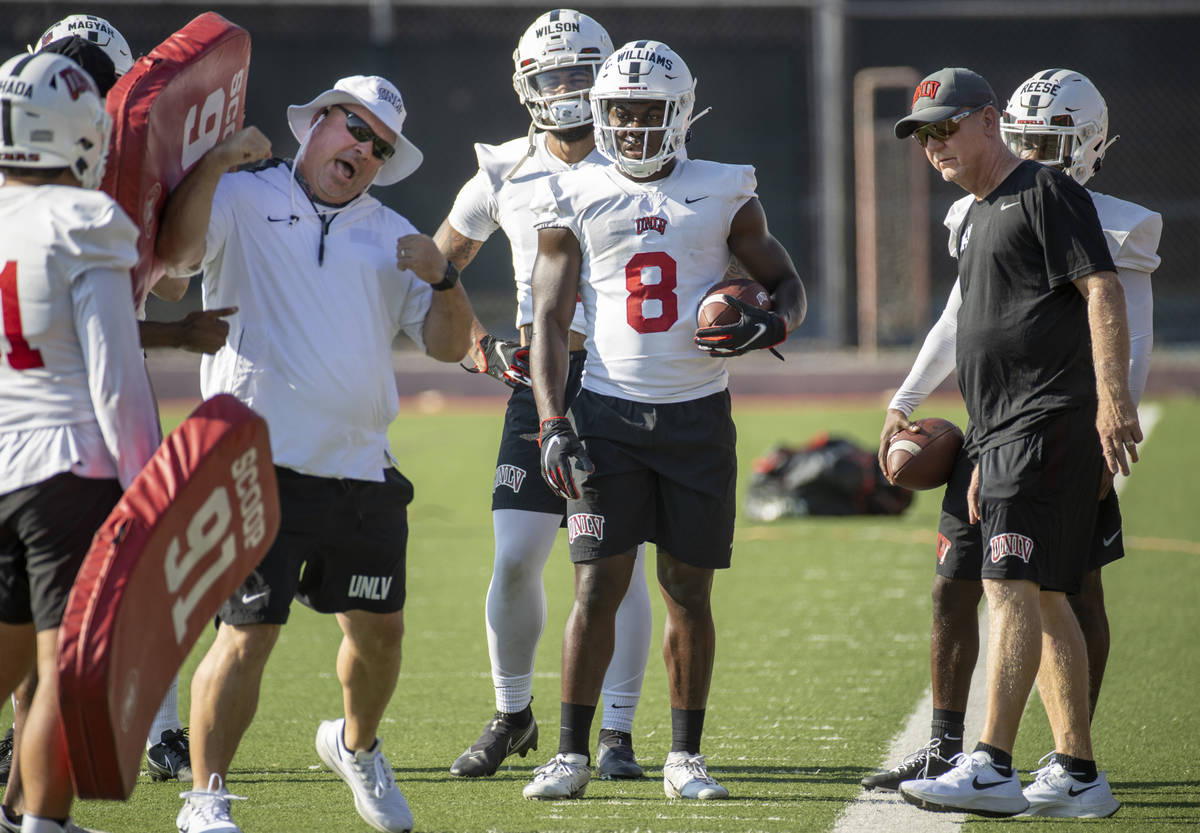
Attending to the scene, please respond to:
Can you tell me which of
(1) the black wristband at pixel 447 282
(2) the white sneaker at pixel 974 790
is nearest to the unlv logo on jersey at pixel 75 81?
(1) the black wristband at pixel 447 282

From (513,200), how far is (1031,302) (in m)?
1.75

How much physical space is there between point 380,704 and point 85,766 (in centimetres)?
103

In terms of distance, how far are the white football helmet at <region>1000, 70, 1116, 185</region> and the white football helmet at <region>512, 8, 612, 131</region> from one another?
1.30 meters

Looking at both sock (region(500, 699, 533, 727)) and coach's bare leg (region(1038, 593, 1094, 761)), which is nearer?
coach's bare leg (region(1038, 593, 1094, 761))

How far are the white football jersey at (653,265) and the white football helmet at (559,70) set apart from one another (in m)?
0.57

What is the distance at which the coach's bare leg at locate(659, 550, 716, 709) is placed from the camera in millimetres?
4270

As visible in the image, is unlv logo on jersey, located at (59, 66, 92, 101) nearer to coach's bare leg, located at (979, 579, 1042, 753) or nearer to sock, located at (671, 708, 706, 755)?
sock, located at (671, 708, 706, 755)

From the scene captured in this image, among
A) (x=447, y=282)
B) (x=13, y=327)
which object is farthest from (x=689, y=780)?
(x=13, y=327)

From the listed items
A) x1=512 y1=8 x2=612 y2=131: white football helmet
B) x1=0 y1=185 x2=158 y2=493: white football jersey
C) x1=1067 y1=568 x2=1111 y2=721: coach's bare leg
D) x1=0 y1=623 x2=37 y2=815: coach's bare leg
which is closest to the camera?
x1=0 y1=185 x2=158 y2=493: white football jersey

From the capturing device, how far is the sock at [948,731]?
4242 millimetres

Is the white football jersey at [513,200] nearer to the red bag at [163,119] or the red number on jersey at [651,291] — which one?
the red number on jersey at [651,291]

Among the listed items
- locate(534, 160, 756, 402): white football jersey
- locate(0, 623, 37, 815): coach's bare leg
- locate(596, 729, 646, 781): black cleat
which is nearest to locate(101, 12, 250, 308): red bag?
locate(0, 623, 37, 815): coach's bare leg

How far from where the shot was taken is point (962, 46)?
16.5 meters

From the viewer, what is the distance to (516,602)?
4625mm
